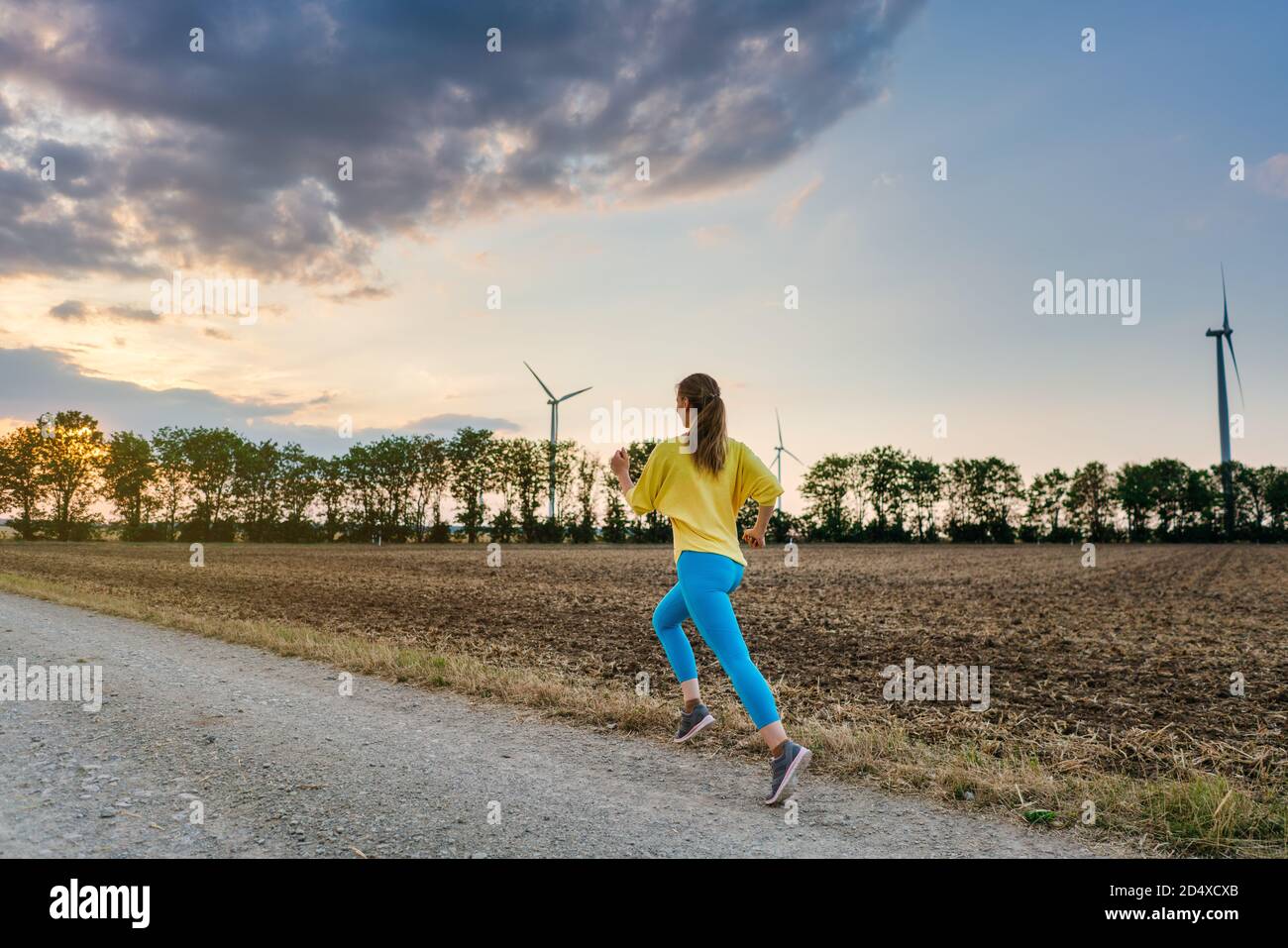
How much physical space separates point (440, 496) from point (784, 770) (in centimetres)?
8939

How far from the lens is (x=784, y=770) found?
15.9 ft

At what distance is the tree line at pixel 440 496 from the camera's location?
3135 inches

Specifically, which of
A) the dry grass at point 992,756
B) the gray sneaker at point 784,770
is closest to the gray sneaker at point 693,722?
the dry grass at point 992,756

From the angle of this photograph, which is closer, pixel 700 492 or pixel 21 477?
pixel 700 492

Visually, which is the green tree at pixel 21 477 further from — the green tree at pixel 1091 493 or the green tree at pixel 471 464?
the green tree at pixel 1091 493

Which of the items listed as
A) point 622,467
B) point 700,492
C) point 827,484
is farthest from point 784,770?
point 827,484

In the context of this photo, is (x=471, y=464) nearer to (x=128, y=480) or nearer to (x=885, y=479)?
(x=128, y=480)

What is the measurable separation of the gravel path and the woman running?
562 millimetres

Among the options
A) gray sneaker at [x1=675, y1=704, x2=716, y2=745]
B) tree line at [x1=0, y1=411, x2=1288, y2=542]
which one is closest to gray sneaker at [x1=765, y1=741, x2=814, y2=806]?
gray sneaker at [x1=675, y1=704, x2=716, y2=745]
